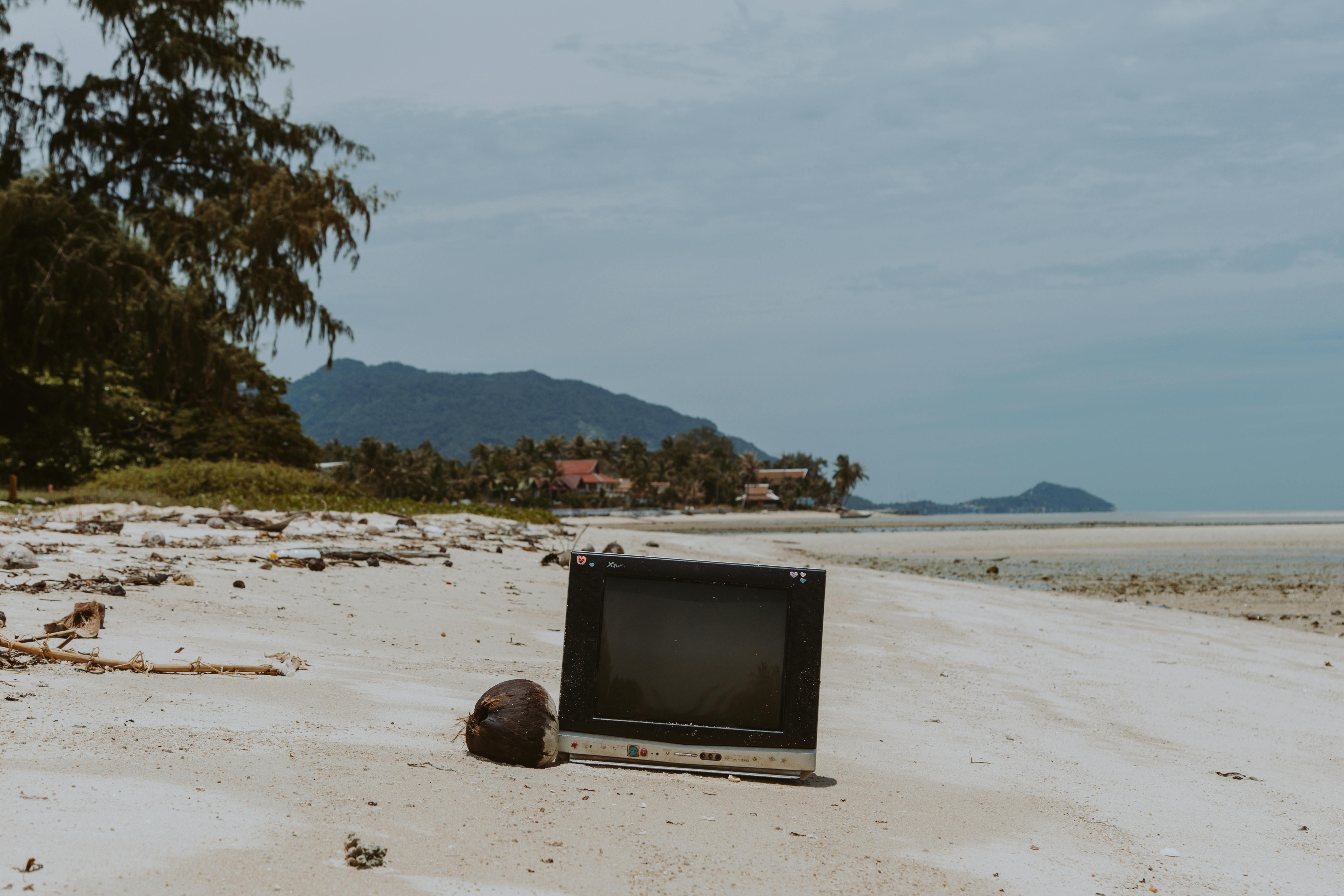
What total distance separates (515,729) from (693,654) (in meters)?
0.74

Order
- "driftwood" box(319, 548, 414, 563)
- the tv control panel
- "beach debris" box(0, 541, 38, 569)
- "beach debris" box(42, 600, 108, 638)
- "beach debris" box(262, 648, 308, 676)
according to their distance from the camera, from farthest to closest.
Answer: "driftwood" box(319, 548, 414, 563) < "beach debris" box(0, 541, 38, 569) < "beach debris" box(262, 648, 308, 676) < "beach debris" box(42, 600, 108, 638) < the tv control panel

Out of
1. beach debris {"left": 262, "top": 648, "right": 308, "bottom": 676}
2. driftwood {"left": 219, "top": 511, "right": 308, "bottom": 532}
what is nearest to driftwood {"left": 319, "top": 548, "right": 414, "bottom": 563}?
driftwood {"left": 219, "top": 511, "right": 308, "bottom": 532}

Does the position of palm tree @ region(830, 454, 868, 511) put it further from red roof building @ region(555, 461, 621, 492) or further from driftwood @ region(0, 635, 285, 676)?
driftwood @ region(0, 635, 285, 676)

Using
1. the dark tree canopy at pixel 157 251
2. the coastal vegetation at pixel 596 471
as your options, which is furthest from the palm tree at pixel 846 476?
the dark tree canopy at pixel 157 251

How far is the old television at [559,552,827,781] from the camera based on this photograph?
11.9ft

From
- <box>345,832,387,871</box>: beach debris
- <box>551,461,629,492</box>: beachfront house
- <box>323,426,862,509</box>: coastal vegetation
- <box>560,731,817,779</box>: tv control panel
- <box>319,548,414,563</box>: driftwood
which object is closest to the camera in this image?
<box>345,832,387,871</box>: beach debris

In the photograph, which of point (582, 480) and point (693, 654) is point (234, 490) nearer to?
point (693, 654)

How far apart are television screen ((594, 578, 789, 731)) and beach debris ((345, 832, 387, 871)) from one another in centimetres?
127

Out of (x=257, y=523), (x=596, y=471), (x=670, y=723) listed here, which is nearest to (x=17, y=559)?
(x=670, y=723)

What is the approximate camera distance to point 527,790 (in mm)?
3217

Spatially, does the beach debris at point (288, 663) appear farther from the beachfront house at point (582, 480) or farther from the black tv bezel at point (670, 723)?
the beachfront house at point (582, 480)

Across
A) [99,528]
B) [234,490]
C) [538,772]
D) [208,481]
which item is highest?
[208,481]

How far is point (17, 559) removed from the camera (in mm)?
5758

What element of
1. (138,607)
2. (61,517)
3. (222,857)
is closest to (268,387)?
(61,517)
